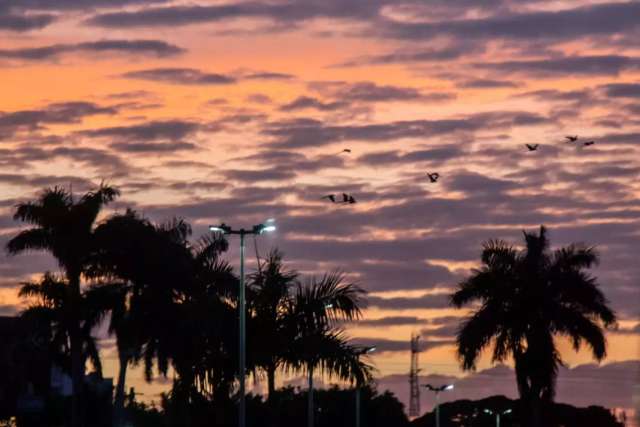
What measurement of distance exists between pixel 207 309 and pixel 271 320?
2395 millimetres

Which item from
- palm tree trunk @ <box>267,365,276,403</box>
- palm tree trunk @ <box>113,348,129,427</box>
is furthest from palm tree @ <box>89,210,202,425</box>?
palm tree trunk @ <box>267,365,276,403</box>

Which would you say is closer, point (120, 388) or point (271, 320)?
point (271, 320)

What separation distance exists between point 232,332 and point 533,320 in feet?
67.8

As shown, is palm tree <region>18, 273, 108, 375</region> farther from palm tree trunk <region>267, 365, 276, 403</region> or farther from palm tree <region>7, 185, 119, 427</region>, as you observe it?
palm tree trunk <region>267, 365, 276, 403</region>

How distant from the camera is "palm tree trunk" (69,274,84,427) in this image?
5947 centimetres

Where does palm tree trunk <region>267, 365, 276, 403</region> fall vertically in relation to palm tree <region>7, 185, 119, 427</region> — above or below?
below

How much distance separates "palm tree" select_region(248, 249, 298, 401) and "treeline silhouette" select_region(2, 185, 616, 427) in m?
0.04

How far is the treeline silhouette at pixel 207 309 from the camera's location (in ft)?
148

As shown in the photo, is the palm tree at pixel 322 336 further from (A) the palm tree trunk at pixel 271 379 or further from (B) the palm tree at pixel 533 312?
(B) the palm tree at pixel 533 312

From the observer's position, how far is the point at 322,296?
42.7 metres

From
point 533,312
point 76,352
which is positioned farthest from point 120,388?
point 533,312

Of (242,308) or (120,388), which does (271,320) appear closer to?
(242,308)

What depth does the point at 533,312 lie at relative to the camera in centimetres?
6381

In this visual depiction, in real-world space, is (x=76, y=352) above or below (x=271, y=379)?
above
